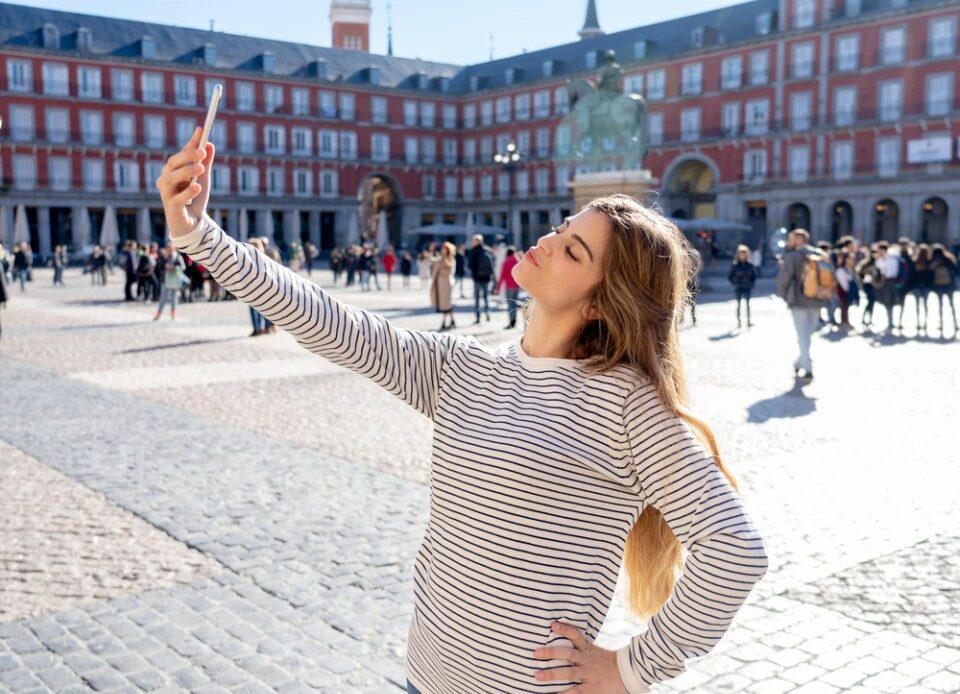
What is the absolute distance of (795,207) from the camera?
47.3 m

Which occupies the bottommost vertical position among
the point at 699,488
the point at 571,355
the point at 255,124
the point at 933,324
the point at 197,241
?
the point at 933,324

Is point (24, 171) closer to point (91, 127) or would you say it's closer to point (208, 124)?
point (91, 127)

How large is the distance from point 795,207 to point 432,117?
2741 cm

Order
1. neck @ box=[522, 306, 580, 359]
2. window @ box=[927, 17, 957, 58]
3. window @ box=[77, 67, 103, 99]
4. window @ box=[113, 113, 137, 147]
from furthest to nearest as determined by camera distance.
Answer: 1. window @ box=[113, 113, 137, 147]
2. window @ box=[77, 67, 103, 99]
3. window @ box=[927, 17, 957, 58]
4. neck @ box=[522, 306, 580, 359]

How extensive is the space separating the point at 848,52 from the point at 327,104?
31421mm

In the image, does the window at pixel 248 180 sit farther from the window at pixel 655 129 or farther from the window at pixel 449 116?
the window at pixel 655 129

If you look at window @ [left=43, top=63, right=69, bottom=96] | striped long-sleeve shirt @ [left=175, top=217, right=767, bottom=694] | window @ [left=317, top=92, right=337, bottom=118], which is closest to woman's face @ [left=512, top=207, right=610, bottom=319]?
striped long-sleeve shirt @ [left=175, top=217, right=767, bottom=694]

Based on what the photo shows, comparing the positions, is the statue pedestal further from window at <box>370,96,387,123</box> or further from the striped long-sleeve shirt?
window at <box>370,96,387,123</box>

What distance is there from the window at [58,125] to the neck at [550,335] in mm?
56470

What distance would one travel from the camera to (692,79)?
51.9 metres

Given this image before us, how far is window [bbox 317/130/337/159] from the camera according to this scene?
60625mm

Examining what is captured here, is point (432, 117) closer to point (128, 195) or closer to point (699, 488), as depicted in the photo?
point (128, 195)

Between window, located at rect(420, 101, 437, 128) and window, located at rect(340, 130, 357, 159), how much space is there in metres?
5.29

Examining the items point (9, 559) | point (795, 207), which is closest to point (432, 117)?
point (795, 207)
